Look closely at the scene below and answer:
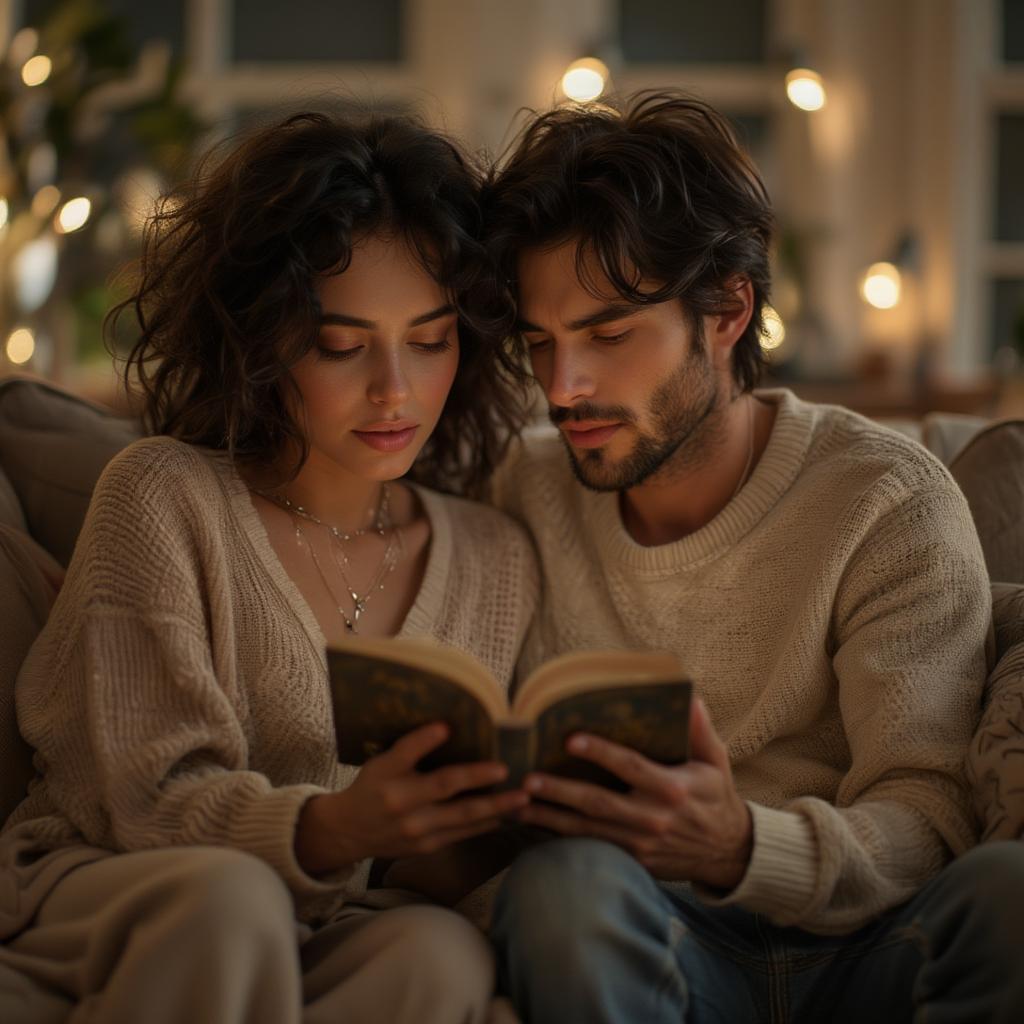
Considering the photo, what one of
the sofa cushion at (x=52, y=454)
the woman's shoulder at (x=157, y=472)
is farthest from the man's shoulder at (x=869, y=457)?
the sofa cushion at (x=52, y=454)

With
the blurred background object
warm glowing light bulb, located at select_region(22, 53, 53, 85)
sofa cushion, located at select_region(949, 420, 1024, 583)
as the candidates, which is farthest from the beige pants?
the blurred background object

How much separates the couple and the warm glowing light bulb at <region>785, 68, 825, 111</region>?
194 centimetres

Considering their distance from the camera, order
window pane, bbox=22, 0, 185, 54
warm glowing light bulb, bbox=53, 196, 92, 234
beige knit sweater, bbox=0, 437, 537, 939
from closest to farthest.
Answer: beige knit sweater, bbox=0, 437, 537, 939, warm glowing light bulb, bbox=53, 196, 92, 234, window pane, bbox=22, 0, 185, 54

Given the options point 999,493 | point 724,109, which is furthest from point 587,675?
point 724,109

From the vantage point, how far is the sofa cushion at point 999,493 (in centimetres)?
192

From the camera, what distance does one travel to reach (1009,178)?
14.3 feet

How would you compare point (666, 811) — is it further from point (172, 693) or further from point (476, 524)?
point (476, 524)

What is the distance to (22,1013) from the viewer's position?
1282 mm

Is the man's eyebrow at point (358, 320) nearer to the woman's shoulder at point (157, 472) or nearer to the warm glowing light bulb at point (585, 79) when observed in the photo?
the woman's shoulder at point (157, 472)

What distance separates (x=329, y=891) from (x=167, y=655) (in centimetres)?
32

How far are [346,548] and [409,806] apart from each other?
23.7 inches

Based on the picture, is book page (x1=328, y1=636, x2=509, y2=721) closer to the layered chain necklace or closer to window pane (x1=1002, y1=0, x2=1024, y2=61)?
the layered chain necklace

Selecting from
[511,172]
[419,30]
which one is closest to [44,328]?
[419,30]

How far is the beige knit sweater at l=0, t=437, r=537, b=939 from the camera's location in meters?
1.41
